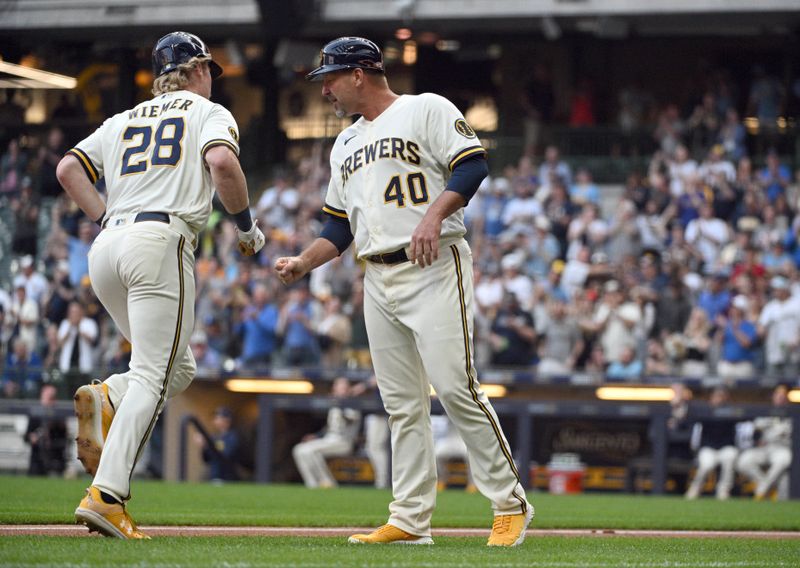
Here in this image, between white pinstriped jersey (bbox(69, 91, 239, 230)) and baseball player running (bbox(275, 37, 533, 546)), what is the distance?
507 millimetres

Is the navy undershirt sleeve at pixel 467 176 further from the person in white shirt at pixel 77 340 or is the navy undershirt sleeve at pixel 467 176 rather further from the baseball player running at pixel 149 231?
the person in white shirt at pixel 77 340

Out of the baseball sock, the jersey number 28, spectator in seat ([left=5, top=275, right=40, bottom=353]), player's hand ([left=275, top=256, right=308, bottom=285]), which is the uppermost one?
the jersey number 28

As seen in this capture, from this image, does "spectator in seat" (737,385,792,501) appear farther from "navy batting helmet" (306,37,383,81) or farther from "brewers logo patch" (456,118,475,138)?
"navy batting helmet" (306,37,383,81)

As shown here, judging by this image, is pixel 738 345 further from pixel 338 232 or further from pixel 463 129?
pixel 463 129

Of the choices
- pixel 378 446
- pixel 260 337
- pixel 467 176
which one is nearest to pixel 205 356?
pixel 260 337

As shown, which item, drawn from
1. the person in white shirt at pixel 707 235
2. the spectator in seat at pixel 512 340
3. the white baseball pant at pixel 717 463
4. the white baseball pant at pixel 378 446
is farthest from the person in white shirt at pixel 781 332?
the white baseball pant at pixel 378 446

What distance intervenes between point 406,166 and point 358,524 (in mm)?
2832

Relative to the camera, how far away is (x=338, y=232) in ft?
20.7

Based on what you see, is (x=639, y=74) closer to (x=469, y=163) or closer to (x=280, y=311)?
(x=280, y=311)

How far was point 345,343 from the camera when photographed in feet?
Answer: 53.7

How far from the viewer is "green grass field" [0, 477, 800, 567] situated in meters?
4.79

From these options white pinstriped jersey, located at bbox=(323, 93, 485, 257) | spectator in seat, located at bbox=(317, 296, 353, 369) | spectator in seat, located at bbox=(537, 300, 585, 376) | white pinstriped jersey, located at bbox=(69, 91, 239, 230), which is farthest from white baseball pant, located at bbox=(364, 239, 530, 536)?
spectator in seat, located at bbox=(317, 296, 353, 369)

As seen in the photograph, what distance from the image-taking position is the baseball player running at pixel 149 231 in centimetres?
562

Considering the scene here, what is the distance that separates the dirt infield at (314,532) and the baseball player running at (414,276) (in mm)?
1018
